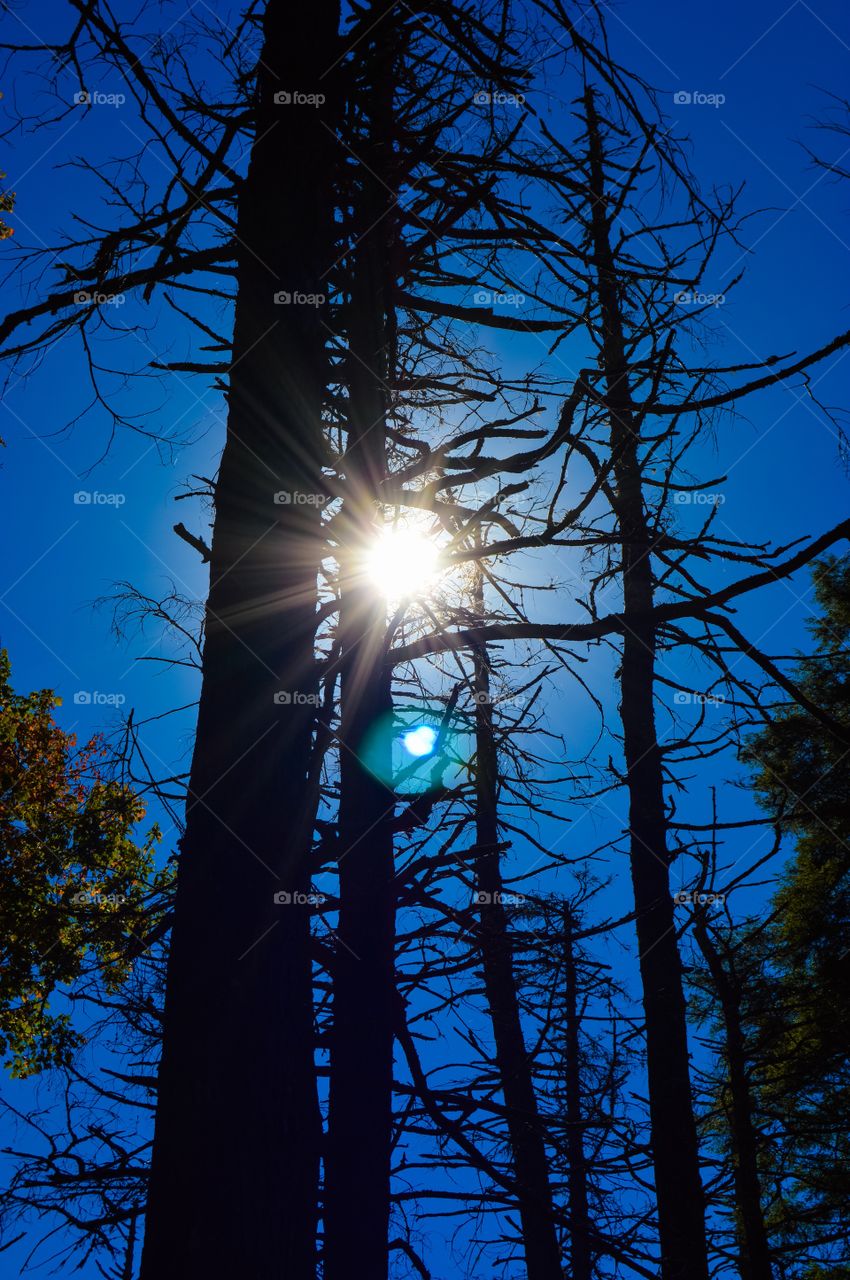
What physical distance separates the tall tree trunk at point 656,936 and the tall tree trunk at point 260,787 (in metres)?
2.14

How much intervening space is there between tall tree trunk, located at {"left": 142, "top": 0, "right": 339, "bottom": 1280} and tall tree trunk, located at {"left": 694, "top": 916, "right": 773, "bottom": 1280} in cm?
510

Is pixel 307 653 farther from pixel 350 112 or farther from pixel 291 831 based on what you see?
pixel 350 112

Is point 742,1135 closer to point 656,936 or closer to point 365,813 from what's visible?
point 656,936

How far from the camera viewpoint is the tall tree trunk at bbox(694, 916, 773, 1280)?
673cm

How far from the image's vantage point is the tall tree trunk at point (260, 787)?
2092mm

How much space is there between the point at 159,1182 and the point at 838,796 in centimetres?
1351

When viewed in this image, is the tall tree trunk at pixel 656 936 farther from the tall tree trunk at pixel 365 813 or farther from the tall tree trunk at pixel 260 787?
the tall tree trunk at pixel 260 787

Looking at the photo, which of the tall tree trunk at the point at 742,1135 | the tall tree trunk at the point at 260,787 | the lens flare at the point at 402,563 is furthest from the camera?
the tall tree trunk at the point at 742,1135

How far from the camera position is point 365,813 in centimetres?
400

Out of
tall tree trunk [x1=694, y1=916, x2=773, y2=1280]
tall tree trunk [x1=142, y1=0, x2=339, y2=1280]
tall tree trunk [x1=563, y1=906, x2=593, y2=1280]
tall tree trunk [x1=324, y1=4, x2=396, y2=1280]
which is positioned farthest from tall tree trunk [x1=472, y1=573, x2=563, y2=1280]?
tall tree trunk [x1=142, y1=0, x2=339, y2=1280]

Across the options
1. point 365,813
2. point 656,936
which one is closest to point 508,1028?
point 656,936

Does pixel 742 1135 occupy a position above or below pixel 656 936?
below

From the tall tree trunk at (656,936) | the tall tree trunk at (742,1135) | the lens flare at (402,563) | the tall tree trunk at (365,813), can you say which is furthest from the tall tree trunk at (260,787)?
the tall tree trunk at (742,1135)

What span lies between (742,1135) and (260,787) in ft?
21.4
